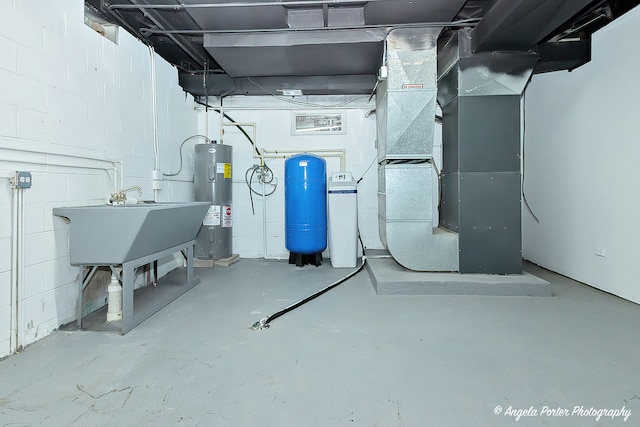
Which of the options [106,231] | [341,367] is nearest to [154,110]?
[106,231]

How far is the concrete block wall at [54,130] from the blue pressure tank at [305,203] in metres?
1.73

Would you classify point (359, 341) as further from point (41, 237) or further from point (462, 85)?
point (462, 85)

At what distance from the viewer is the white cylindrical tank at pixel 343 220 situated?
3855mm

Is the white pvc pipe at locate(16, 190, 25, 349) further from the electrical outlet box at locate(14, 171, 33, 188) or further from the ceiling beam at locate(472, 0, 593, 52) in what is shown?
the ceiling beam at locate(472, 0, 593, 52)

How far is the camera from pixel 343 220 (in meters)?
3.87

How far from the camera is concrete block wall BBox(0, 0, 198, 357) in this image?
1837 millimetres

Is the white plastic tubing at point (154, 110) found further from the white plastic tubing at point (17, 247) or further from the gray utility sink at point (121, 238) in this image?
the white plastic tubing at point (17, 247)

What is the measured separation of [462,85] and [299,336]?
8.70 ft

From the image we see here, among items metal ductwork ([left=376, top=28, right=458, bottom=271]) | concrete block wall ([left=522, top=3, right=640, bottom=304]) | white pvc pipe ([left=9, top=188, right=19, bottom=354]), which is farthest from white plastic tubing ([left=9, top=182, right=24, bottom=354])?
concrete block wall ([left=522, top=3, right=640, bottom=304])

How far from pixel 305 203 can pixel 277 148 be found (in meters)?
1.11

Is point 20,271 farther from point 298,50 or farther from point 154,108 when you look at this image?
point 298,50

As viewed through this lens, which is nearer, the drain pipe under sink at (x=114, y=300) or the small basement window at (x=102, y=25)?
the drain pipe under sink at (x=114, y=300)

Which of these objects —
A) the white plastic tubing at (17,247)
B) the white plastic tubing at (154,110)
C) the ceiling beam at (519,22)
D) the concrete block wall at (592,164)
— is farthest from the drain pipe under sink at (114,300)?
the concrete block wall at (592,164)

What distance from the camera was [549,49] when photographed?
3070 mm
